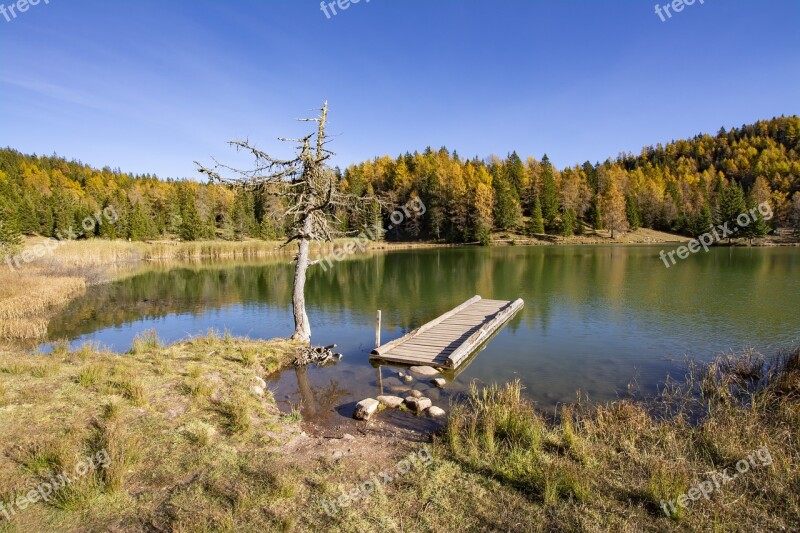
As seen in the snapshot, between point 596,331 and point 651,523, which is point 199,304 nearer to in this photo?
point 596,331

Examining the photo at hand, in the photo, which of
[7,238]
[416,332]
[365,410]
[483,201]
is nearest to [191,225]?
[7,238]

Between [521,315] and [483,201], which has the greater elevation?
[483,201]

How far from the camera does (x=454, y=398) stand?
1189 centimetres

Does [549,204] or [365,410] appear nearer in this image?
[365,410]

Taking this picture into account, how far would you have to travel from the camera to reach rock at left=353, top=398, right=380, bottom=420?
10.3 metres

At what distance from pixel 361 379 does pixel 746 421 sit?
9.86 meters

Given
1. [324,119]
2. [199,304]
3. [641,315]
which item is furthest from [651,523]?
[199,304]

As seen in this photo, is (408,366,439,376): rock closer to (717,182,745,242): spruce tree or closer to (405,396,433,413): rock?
(405,396,433,413): rock

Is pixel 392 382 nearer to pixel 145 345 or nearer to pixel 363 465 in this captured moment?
pixel 363 465

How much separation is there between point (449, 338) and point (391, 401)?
24.0 feet

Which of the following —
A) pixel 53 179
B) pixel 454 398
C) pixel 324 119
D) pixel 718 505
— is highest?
pixel 53 179

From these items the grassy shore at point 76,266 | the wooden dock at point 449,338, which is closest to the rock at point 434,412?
the wooden dock at point 449,338

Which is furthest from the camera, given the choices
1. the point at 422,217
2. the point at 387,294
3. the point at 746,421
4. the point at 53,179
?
the point at 53,179

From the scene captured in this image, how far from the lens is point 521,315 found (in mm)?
23484
